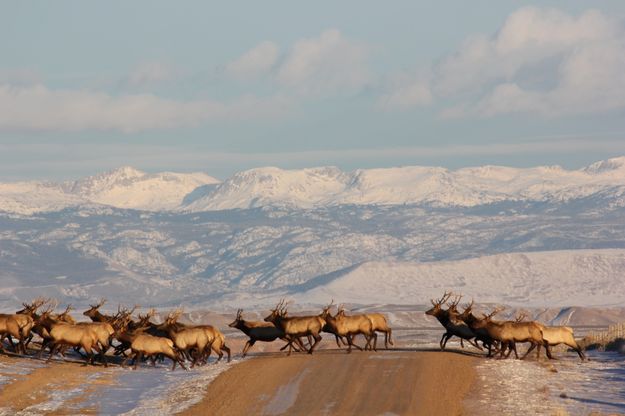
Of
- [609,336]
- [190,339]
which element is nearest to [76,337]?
[190,339]

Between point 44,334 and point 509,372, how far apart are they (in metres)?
17.7

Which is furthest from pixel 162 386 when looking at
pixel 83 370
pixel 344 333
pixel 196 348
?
pixel 344 333

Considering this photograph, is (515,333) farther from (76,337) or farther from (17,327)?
(17,327)

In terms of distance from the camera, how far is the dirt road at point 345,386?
34.2 metres

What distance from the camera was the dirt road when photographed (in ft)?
112

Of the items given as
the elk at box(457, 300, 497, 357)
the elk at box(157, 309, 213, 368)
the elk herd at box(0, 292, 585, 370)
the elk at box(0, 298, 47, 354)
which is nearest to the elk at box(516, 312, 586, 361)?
the elk herd at box(0, 292, 585, 370)

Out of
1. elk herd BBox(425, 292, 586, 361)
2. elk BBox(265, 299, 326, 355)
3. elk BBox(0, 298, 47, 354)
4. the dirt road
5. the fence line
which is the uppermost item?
elk BBox(0, 298, 47, 354)

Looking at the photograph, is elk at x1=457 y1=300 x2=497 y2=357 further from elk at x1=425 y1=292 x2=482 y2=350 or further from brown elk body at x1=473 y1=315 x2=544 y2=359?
elk at x1=425 y1=292 x2=482 y2=350

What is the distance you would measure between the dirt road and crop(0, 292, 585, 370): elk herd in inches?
82.5

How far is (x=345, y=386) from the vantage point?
3803 centimetres

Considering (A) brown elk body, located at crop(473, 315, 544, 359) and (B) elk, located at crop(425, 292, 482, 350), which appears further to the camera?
(B) elk, located at crop(425, 292, 482, 350)

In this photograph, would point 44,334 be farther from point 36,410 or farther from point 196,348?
point 36,410

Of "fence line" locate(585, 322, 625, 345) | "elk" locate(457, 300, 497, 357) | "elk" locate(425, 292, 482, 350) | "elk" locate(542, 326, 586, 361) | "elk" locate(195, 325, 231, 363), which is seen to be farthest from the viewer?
"fence line" locate(585, 322, 625, 345)

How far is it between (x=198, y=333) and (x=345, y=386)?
38.9 feet
